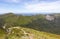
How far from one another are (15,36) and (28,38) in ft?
8.66

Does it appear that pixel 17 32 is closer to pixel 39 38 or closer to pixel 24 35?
pixel 24 35

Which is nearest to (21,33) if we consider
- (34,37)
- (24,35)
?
(24,35)

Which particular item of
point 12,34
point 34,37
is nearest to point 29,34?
point 34,37

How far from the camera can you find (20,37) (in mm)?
30359

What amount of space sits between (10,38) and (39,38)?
6299 mm

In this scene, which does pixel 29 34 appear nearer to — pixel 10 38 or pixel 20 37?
pixel 20 37

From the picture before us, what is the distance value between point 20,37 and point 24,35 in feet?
2.95

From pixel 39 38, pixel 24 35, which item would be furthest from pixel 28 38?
pixel 39 38

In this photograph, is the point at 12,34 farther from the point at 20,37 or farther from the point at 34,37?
the point at 34,37

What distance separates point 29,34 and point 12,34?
3.58m

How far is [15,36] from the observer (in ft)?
99.2

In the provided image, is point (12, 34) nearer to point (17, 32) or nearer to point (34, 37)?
point (17, 32)

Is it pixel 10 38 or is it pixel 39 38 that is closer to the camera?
pixel 10 38

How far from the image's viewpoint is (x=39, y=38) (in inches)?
1265
